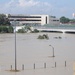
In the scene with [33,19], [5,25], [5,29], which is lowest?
[5,29]

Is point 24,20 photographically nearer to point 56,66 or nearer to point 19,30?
point 19,30

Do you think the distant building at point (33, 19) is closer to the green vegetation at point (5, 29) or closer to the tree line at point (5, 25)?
the tree line at point (5, 25)

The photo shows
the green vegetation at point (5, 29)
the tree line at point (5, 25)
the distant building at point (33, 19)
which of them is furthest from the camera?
the distant building at point (33, 19)

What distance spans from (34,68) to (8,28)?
68418 millimetres

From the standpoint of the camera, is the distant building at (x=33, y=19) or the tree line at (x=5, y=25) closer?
the tree line at (x=5, y=25)

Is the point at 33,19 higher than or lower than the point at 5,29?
higher

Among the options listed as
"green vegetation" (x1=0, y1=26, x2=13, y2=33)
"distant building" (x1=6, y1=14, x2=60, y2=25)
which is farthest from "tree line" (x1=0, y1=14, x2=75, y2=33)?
"distant building" (x1=6, y1=14, x2=60, y2=25)

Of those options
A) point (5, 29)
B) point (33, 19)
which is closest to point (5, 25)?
point (5, 29)

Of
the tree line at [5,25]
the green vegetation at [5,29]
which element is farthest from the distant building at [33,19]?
the green vegetation at [5,29]

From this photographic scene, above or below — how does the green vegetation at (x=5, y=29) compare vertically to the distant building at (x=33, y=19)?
below

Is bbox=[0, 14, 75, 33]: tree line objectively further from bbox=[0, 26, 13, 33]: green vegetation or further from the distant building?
the distant building

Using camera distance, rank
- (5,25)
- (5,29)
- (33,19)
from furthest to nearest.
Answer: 1. (33,19)
2. (5,25)
3. (5,29)

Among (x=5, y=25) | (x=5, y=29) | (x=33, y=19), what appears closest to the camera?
(x=5, y=29)

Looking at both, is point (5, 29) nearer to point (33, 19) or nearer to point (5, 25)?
point (5, 25)
